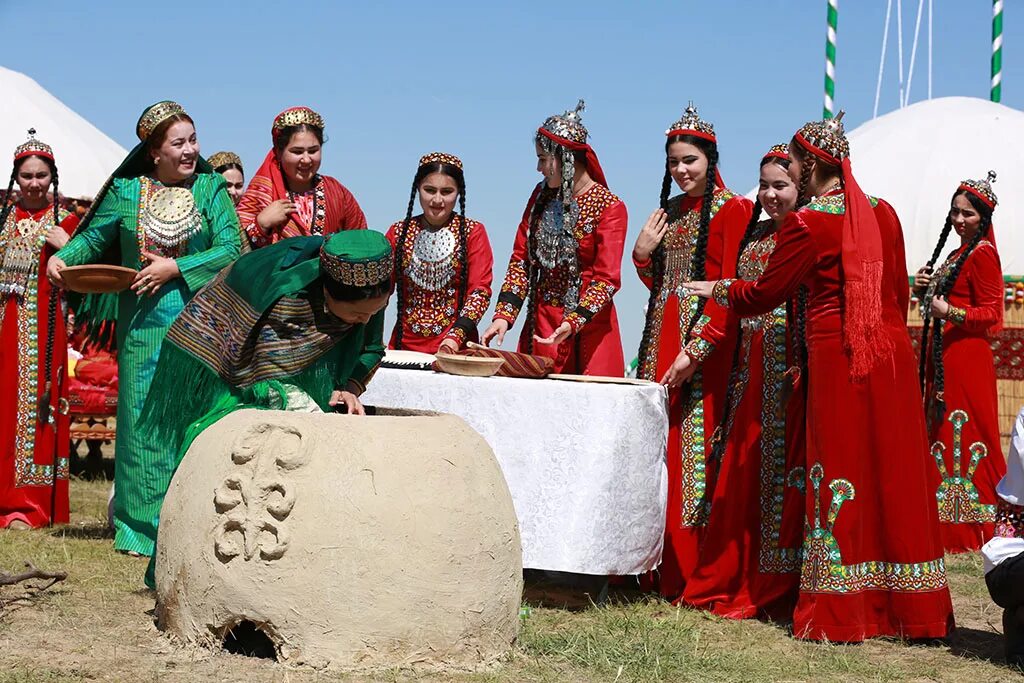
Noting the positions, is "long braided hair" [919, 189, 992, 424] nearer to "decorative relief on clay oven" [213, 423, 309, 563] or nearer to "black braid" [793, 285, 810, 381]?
"black braid" [793, 285, 810, 381]

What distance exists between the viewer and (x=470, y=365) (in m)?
5.81

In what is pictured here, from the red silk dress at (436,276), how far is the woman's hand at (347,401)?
73.7 inches

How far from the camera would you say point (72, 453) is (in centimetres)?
1121

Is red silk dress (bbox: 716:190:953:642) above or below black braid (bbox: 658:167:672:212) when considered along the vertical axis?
below

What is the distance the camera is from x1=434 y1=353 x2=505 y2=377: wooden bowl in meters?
5.79

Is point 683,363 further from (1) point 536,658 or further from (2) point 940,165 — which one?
(2) point 940,165

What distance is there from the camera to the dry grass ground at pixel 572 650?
14.4ft

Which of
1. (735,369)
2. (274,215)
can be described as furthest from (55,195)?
(735,369)

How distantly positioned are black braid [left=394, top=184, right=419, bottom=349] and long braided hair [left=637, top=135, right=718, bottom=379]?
1.28 metres

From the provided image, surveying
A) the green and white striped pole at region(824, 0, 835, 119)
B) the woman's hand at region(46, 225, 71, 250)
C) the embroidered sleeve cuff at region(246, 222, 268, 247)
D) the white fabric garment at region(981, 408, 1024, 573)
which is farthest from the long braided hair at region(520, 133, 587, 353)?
the green and white striped pole at region(824, 0, 835, 119)

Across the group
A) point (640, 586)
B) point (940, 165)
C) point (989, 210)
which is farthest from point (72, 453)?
point (940, 165)

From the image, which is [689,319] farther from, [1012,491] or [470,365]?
[1012,491]

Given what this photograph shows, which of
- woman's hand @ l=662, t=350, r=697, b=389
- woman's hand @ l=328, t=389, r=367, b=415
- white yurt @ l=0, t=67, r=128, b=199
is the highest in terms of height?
white yurt @ l=0, t=67, r=128, b=199

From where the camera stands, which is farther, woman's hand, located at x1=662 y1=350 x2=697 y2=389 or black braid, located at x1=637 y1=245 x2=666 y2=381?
black braid, located at x1=637 y1=245 x2=666 y2=381
